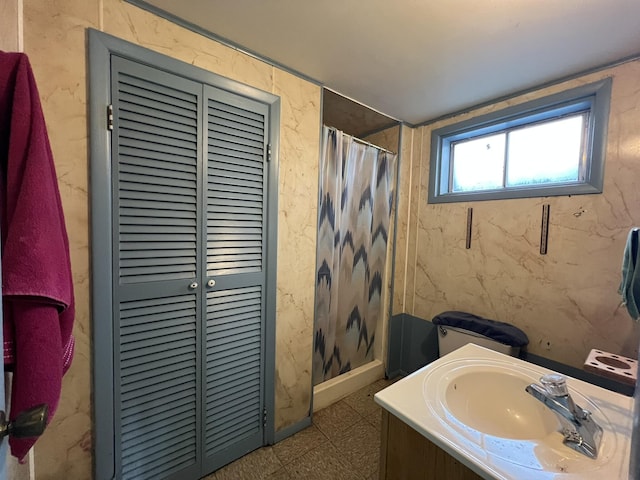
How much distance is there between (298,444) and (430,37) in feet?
7.31

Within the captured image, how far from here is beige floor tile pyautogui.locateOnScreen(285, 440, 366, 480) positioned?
1.33 meters

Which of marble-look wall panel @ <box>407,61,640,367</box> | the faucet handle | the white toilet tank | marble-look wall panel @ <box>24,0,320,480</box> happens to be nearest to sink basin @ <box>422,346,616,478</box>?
the faucet handle

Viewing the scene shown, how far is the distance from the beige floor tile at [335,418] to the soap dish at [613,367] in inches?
51.4

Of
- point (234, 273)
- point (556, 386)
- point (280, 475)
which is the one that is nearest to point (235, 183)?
point (234, 273)

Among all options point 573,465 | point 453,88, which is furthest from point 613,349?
point 453,88

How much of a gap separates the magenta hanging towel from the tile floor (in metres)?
1.12

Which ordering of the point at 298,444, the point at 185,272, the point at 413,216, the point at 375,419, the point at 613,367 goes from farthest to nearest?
1. the point at 413,216
2. the point at 375,419
3. the point at 298,444
4. the point at 185,272
5. the point at 613,367

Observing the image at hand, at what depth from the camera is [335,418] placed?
1750mm

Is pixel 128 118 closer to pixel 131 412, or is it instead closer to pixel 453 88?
pixel 131 412

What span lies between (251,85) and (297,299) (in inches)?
47.2

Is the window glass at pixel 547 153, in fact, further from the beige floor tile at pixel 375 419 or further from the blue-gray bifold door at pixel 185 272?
the beige floor tile at pixel 375 419

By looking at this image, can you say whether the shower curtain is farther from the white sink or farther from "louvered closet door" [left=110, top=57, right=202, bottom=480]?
the white sink

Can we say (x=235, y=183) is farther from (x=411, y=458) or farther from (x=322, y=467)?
(x=322, y=467)

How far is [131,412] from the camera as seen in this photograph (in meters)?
1.07
